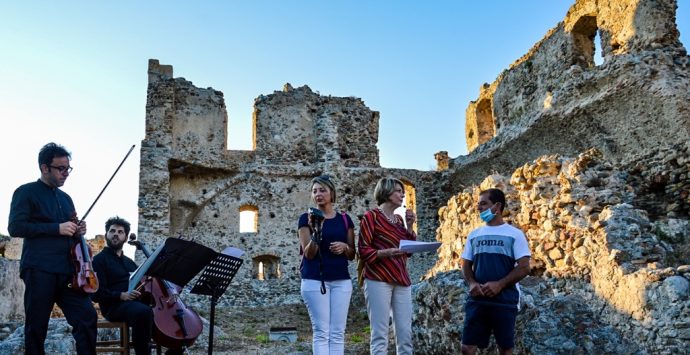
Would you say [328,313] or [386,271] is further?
[386,271]

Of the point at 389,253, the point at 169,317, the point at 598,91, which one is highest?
the point at 598,91

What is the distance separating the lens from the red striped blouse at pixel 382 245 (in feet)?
15.3

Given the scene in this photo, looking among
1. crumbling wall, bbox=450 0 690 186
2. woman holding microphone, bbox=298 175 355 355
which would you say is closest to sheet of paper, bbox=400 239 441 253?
woman holding microphone, bbox=298 175 355 355

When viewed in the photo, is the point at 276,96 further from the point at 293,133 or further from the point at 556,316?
the point at 556,316

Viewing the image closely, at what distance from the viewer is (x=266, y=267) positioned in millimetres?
16844

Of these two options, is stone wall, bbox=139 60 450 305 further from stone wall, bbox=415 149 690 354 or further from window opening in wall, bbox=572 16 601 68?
stone wall, bbox=415 149 690 354

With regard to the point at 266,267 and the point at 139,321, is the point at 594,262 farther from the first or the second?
the point at 266,267

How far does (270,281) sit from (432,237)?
4.69m

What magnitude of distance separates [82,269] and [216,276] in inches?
51.3

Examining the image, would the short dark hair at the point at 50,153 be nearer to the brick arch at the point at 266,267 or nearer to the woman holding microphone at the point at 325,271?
the woman holding microphone at the point at 325,271

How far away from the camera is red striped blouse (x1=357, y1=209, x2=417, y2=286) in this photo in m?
4.66

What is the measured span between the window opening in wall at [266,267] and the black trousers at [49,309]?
1183 cm

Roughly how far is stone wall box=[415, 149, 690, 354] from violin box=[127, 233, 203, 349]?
2.31m

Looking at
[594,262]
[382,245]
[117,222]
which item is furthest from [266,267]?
[382,245]
